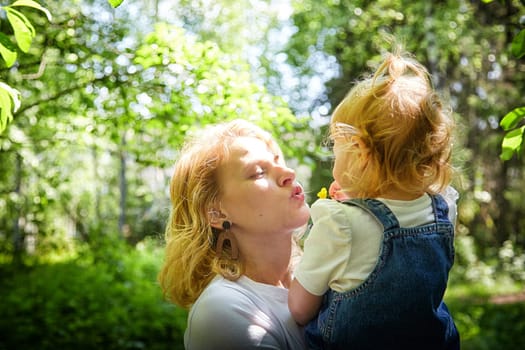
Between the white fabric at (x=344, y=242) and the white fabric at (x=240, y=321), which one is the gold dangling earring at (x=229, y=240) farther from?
the white fabric at (x=344, y=242)

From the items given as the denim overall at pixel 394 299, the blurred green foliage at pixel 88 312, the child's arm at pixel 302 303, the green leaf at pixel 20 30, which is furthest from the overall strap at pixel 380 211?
the blurred green foliage at pixel 88 312

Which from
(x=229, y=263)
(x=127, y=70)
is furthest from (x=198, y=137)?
(x=127, y=70)

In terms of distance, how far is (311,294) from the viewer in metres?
1.33

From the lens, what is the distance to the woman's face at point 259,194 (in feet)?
4.87

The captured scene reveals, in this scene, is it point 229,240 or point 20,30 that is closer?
point 20,30

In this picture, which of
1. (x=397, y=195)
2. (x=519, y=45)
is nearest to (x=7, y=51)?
(x=397, y=195)

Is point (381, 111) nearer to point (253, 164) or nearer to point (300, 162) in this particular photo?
point (253, 164)

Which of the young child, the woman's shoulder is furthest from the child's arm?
the woman's shoulder

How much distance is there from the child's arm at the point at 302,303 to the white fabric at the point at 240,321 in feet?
0.16

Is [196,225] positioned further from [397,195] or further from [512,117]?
[512,117]

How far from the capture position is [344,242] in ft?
4.08

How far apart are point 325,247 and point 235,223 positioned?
1.10 feet

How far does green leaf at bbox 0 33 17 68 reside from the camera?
1.20 metres

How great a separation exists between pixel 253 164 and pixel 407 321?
0.53 m
